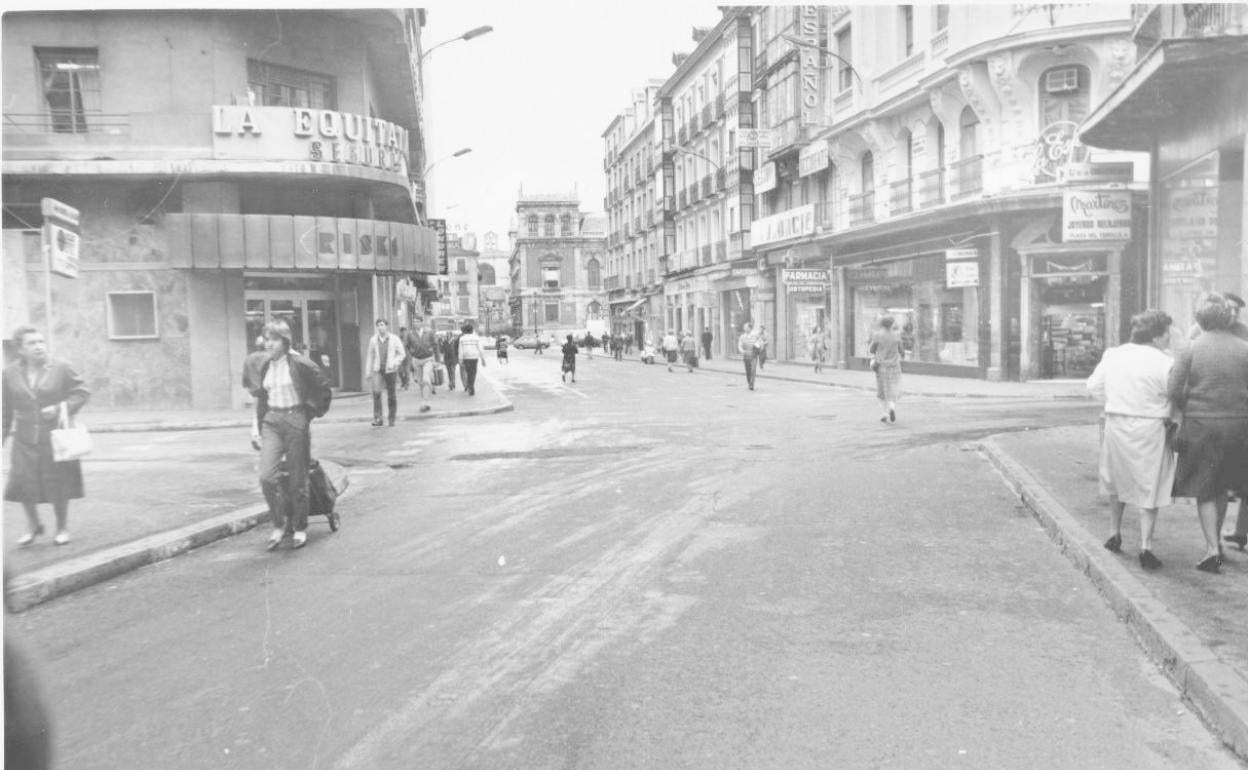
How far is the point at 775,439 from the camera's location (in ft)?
47.1

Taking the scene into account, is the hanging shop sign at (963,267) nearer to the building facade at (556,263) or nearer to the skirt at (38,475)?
the skirt at (38,475)

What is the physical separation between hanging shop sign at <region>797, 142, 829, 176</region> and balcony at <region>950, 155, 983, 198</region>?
298 inches

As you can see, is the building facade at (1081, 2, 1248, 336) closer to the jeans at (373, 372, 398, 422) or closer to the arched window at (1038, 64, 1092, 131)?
the arched window at (1038, 64, 1092, 131)

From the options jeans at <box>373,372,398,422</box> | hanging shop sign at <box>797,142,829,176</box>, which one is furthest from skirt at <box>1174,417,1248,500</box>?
hanging shop sign at <box>797,142,829,176</box>

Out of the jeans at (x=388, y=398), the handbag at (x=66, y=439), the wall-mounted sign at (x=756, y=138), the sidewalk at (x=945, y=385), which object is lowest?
the sidewalk at (x=945, y=385)

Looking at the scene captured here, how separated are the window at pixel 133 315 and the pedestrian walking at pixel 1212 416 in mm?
18984

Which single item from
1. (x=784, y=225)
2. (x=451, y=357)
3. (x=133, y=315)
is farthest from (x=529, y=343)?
(x=133, y=315)

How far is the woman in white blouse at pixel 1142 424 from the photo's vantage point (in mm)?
6531

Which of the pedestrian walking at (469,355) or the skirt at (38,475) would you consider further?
the pedestrian walking at (469,355)

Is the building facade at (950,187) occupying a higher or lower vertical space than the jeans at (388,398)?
higher

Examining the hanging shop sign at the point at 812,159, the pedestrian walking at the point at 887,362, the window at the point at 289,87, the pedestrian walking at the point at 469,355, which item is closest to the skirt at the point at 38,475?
the pedestrian walking at the point at 887,362

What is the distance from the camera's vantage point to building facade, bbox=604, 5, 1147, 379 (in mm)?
23062

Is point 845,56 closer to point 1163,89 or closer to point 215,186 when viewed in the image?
point 215,186

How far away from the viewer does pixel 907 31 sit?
1104 inches
